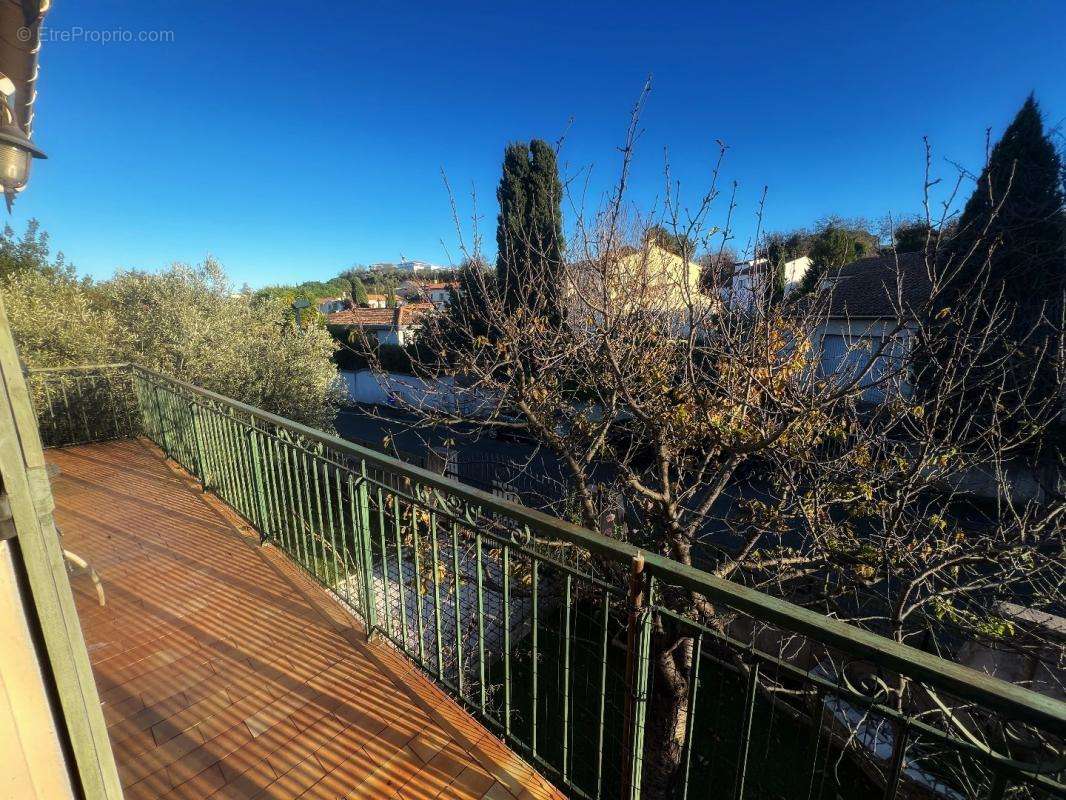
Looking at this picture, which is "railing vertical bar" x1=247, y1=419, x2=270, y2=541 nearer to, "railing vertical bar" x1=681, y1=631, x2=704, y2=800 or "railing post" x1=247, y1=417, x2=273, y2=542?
"railing post" x1=247, y1=417, x2=273, y2=542

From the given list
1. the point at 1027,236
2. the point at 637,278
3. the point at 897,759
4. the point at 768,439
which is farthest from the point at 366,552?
the point at 1027,236

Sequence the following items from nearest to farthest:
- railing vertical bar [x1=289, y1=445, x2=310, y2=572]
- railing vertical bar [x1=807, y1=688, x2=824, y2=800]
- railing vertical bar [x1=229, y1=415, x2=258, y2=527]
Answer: railing vertical bar [x1=807, y1=688, x2=824, y2=800], railing vertical bar [x1=289, y1=445, x2=310, y2=572], railing vertical bar [x1=229, y1=415, x2=258, y2=527]

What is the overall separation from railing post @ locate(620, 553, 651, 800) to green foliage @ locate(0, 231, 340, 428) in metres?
10.4

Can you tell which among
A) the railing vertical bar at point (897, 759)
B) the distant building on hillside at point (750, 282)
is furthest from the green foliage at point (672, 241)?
the railing vertical bar at point (897, 759)

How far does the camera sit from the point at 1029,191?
423 inches

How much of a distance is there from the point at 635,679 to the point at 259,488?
9.84 ft

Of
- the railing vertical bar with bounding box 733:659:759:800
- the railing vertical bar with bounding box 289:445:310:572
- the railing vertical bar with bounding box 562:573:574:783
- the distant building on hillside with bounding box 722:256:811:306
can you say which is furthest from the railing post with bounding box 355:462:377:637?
the distant building on hillside with bounding box 722:256:811:306

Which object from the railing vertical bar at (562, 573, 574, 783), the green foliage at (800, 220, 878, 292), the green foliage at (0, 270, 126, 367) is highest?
the green foliage at (800, 220, 878, 292)

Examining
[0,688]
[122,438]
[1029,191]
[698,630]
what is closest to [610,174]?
[698,630]

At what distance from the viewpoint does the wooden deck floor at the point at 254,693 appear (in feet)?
6.10

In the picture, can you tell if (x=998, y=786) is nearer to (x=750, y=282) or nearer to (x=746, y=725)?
(x=746, y=725)

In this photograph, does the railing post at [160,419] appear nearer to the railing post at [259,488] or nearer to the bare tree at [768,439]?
the railing post at [259,488]

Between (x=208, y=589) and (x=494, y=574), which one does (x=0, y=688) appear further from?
(x=494, y=574)

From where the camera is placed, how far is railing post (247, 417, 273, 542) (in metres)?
3.50
